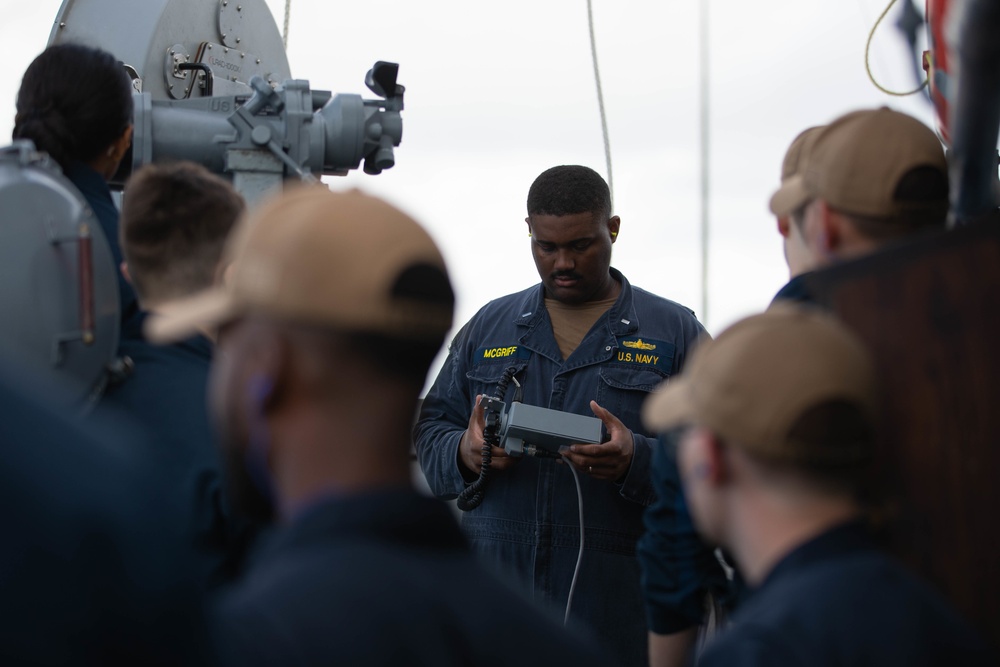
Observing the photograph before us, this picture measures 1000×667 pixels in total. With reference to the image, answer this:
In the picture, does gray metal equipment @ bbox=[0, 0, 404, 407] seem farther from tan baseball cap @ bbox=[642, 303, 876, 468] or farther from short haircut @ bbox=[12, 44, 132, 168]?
tan baseball cap @ bbox=[642, 303, 876, 468]

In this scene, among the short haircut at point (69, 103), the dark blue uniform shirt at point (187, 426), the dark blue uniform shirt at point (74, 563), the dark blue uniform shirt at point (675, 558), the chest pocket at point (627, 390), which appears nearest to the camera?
the dark blue uniform shirt at point (74, 563)

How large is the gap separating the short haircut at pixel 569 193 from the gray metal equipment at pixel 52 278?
5.95 feet

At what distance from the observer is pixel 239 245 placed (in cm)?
144

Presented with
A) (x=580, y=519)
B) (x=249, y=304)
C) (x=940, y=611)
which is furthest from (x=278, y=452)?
(x=580, y=519)

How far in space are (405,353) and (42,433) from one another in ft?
1.58

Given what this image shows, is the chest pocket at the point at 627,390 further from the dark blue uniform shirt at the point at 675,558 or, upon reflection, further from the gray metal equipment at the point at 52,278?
the gray metal equipment at the point at 52,278

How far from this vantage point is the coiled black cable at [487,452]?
3.48m

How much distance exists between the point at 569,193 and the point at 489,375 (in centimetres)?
61

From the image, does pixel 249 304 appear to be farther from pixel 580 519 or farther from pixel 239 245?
pixel 580 519

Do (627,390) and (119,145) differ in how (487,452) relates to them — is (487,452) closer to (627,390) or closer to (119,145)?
(627,390)

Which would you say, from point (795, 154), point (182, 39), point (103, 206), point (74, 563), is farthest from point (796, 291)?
point (182, 39)

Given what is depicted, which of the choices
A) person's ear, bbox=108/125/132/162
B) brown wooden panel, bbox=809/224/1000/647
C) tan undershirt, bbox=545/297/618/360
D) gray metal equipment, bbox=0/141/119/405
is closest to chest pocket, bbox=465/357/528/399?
tan undershirt, bbox=545/297/618/360

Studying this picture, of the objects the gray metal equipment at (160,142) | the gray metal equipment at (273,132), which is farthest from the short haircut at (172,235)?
the gray metal equipment at (273,132)

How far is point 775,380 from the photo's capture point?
156 centimetres
